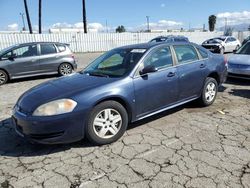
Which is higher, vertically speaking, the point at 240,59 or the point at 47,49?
the point at 47,49

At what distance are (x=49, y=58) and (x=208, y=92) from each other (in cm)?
704

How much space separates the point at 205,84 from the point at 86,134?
3012 millimetres

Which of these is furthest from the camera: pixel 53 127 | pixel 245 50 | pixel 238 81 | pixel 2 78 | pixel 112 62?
pixel 2 78

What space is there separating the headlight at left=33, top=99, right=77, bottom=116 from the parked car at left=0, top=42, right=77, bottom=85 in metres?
6.93

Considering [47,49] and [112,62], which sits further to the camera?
[47,49]

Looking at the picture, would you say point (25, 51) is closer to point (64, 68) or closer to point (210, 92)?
point (64, 68)

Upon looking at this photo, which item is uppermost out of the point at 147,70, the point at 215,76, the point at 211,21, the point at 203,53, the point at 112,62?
the point at 211,21

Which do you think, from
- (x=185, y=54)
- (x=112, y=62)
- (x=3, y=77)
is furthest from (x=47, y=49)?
(x=185, y=54)

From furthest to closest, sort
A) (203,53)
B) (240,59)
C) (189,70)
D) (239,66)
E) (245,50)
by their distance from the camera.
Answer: (245,50) → (240,59) → (239,66) → (203,53) → (189,70)

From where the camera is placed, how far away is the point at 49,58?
1050 centimetres

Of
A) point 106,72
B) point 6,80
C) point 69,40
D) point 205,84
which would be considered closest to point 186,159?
point 106,72

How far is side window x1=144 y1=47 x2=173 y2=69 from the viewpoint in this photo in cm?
457

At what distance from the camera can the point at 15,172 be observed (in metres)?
3.34

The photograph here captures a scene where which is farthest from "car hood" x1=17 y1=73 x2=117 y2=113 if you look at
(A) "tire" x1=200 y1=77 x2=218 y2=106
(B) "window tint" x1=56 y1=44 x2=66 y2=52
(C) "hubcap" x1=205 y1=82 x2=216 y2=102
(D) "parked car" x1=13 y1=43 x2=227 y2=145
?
(B) "window tint" x1=56 y1=44 x2=66 y2=52
